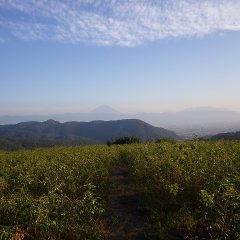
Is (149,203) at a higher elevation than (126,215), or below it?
higher

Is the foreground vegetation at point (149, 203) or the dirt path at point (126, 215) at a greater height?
the foreground vegetation at point (149, 203)

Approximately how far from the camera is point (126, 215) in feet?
38.5

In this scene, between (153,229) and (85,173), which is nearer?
(153,229)

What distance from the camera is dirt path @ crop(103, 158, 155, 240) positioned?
994cm

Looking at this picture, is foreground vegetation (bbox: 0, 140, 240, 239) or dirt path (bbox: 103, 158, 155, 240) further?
dirt path (bbox: 103, 158, 155, 240)

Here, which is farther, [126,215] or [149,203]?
[149,203]

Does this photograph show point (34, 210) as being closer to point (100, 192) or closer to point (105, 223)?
point (105, 223)

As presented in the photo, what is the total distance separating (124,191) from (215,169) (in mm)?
3914

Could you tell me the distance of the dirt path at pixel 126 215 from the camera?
9.94 metres

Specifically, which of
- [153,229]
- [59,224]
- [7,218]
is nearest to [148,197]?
[153,229]

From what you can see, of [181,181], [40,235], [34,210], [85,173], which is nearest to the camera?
[34,210]

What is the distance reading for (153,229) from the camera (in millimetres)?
10102

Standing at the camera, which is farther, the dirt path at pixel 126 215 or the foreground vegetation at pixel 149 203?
the dirt path at pixel 126 215

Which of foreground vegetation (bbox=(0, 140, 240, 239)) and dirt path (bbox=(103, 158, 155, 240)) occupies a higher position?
foreground vegetation (bbox=(0, 140, 240, 239))
